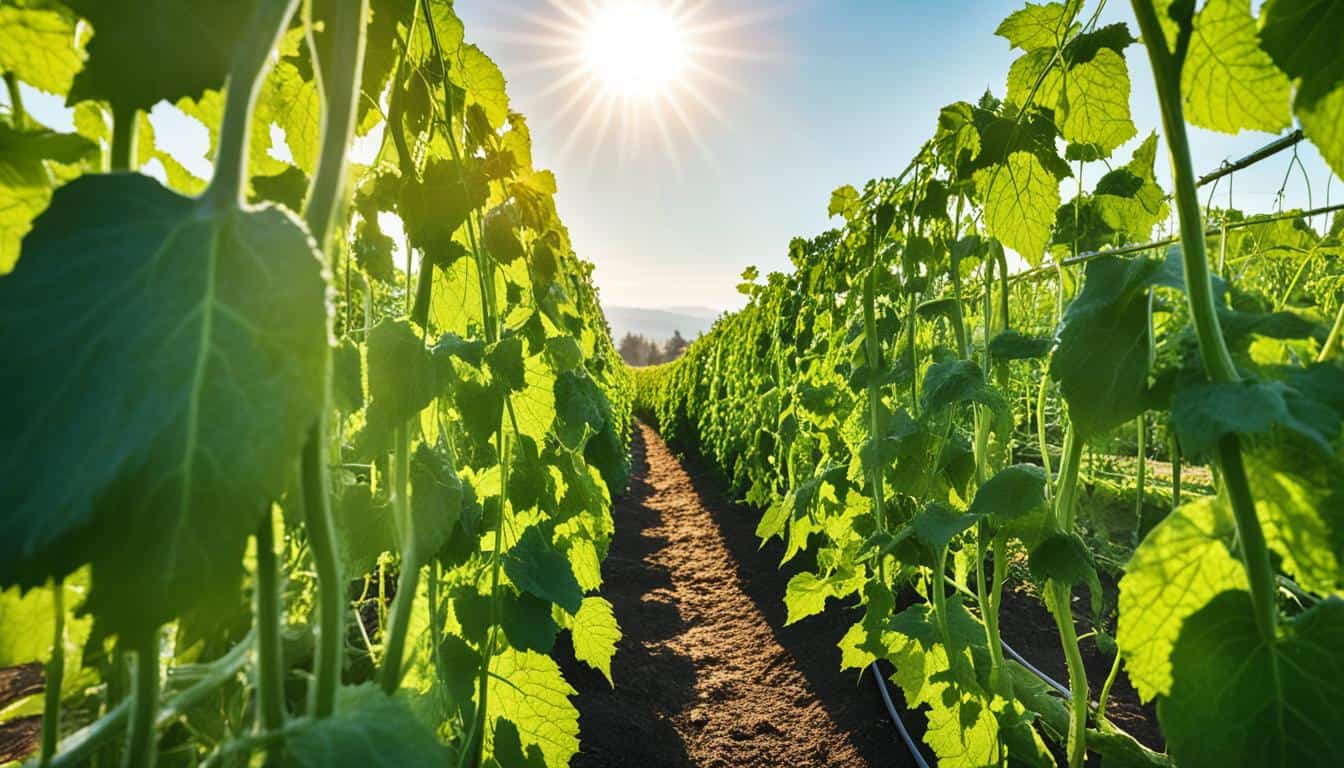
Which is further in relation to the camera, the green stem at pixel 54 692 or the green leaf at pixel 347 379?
the green leaf at pixel 347 379

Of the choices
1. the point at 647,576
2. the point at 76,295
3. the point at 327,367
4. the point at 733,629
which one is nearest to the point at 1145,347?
the point at 327,367

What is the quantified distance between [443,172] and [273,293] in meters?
0.83

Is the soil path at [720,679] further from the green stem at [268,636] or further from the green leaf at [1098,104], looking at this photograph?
the green stem at [268,636]

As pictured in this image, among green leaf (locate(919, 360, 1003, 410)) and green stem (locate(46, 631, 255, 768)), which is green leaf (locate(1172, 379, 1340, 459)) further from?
green leaf (locate(919, 360, 1003, 410))

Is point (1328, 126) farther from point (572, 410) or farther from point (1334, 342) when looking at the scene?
point (572, 410)

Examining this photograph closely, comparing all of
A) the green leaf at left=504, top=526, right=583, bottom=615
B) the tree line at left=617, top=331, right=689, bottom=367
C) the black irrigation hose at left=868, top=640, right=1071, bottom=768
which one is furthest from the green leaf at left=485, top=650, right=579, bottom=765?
the tree line at left=617, top=331, right=689, bottom=367

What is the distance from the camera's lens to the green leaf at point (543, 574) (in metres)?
1.45

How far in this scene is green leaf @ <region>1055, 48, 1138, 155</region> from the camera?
1.12m

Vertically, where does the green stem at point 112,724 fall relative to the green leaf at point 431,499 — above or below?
below

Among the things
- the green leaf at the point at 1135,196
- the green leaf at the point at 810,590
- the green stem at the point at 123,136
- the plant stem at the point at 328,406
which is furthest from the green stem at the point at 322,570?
the green leaf at the point at 810,590

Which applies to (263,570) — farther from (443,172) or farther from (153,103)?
(443,172)

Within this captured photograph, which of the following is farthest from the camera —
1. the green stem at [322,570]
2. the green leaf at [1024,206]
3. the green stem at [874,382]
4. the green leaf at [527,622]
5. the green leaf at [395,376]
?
the green stem at [874,382]

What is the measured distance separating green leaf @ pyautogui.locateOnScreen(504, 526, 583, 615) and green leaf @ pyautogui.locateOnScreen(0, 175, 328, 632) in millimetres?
1129

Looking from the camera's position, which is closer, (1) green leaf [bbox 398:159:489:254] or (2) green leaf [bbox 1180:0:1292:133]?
(2) green leaf [bbox 1180:0:1292:133]
